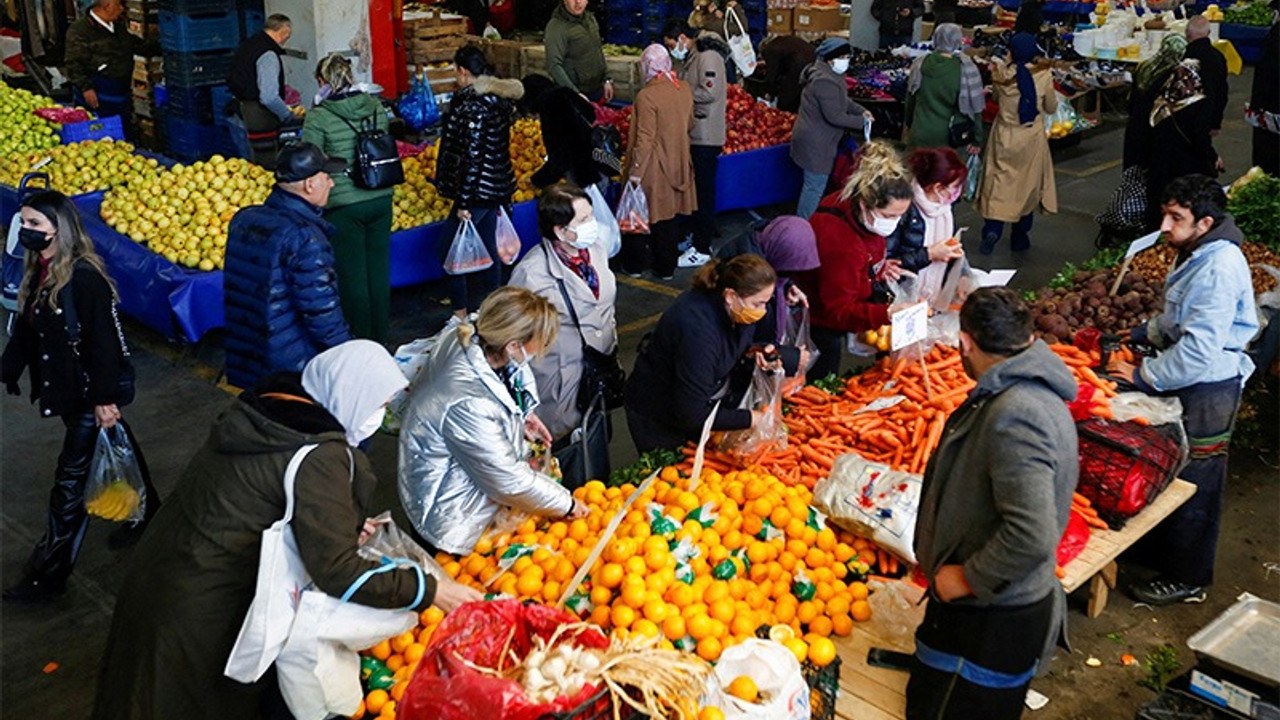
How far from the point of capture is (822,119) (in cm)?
1001

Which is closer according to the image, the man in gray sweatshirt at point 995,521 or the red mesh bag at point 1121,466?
the man in gray sweatshirt at point 995,521

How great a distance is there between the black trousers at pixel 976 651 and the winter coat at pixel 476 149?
5336 millimetres

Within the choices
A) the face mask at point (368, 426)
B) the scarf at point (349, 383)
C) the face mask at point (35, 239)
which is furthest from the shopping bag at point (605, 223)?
the scarf at point (349, 383)

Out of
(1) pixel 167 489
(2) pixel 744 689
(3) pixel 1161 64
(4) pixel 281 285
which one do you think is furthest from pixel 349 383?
(3) pixel 1161 64

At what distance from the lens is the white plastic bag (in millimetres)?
3010

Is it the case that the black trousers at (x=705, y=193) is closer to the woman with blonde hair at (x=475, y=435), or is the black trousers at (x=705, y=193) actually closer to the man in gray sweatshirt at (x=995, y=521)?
the woman with blonde hair at (x=475, y=435)

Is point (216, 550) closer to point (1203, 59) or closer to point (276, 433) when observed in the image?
point (276, 433)

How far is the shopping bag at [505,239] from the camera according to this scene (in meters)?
8.34

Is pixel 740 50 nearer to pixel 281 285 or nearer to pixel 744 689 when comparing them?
pixel 281 285

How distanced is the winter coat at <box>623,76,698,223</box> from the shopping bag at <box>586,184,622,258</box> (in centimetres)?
92

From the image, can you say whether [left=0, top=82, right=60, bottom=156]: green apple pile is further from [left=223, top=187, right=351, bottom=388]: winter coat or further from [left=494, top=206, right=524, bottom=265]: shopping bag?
[left=223, top=187, right=351, bottom=388]: winter coat

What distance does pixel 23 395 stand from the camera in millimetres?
7492

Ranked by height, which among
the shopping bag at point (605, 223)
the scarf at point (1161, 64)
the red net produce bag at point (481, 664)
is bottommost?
the shopping bag at point (605, 223)

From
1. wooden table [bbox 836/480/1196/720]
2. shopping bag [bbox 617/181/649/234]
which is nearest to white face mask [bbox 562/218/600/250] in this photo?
wooden table [bbox 836/480/1196/720]
